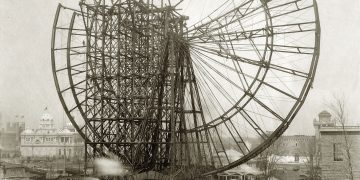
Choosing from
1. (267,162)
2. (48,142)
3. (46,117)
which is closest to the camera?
(267,162)

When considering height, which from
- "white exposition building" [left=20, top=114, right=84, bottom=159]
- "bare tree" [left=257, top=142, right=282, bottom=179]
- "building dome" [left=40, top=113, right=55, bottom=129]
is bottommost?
"white exposition building" [left=20, top=114, right=84, bottom=159]

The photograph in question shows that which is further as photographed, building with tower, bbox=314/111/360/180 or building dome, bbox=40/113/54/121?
building dome, bbox=40/113/54/121

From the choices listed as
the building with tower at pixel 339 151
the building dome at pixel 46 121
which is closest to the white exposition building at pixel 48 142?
the building dome at pixel 46 121

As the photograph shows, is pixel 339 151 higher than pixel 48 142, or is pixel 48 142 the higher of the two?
pixel 339 151

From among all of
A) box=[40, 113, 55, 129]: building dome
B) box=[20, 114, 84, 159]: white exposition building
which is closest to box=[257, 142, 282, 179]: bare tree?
box=[20, 114, 84, 159]: white exposition building

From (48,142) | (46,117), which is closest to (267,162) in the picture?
(48,142)

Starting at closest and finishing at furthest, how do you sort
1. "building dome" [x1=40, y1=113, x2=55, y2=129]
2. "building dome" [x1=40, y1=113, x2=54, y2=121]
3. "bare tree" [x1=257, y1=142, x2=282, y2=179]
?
1. "bare tree" [x1=257, y1=142, x2=282, y2=179]
2. "building dome" [x1=40, y1=113, x2=55, y2=129]
3. "building dome" [x1=40, y1=113, x2=54, y2=121]

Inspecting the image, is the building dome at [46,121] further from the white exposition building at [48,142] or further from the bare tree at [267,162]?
the bare tree at [267,162]

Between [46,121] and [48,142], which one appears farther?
[46,121]

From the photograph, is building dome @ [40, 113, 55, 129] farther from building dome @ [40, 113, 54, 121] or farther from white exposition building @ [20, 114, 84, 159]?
white exposition building @ [20, 114, 84, 159]

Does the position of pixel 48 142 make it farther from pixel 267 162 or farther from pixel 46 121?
pixel 267 162

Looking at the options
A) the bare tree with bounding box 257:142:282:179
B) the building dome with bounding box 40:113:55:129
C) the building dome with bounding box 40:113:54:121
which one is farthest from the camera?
the building dome with bounding box 40:113:54:121

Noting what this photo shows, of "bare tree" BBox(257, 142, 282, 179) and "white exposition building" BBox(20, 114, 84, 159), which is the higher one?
"bare tree" BBox(257, 142, 282, 179)

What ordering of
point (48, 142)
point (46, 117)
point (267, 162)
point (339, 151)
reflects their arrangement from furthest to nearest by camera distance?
point (46, 117)
point (48, 142)
point (267, 162)
point (339, 151)
